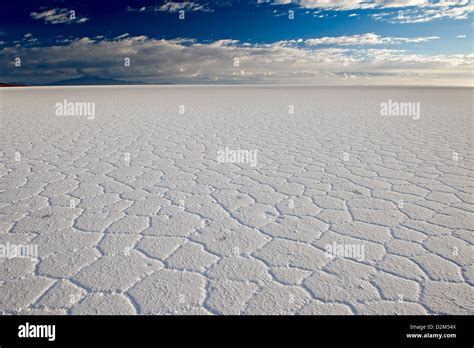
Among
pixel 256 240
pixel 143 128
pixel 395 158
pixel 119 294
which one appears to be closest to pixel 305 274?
pixel 256 240

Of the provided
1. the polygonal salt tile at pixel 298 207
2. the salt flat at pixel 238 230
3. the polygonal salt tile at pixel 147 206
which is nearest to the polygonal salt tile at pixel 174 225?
the salt flat at pixel 238 230

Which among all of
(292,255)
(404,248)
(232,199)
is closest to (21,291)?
(292,255)

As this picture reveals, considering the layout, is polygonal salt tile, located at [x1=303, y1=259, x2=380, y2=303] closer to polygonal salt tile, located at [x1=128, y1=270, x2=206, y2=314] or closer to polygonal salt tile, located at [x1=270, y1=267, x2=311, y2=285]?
polygonal salt tile, located at [x1=270, y1=267, x2=311, y2=285]

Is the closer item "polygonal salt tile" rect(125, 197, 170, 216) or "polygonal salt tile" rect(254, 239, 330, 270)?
"polygonal salt tile" rect(254, 239, 330, 270)

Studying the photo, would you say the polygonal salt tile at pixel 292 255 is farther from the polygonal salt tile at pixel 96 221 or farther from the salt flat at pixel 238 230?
the polygonal salt tile at pixel 96 221

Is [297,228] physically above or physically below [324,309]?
above

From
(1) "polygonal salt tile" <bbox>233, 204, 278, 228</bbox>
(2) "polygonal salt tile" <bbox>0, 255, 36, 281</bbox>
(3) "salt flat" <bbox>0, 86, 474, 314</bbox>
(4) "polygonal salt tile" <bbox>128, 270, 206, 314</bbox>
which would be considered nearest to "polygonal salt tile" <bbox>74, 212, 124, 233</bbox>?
(3) "salt flat" <bbox>0, 86, 474, 314</bbox>

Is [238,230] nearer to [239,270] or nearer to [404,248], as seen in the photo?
[239,270]

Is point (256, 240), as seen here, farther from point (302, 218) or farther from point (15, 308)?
point (15, 308)
